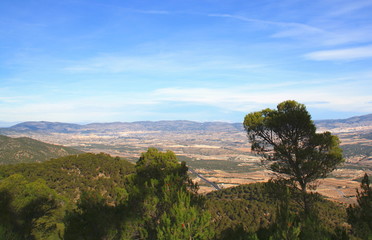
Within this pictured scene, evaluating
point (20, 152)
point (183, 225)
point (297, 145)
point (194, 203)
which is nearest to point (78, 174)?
point (194, 203)

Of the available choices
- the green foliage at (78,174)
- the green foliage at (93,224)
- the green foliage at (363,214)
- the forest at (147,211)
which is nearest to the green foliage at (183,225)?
the forest at (147,211)

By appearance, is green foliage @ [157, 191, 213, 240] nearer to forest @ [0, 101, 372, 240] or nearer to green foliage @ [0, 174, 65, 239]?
forest @ [0, 101, 372, 240]

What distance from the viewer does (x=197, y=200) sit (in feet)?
60.5

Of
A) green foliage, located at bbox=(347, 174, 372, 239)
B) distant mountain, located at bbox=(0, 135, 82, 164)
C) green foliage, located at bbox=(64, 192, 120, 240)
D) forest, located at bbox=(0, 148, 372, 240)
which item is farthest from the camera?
distant mountain, located at bbox=(0, 135, 82, 164)

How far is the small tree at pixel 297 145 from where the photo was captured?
17734mm

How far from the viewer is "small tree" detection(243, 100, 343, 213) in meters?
17.7

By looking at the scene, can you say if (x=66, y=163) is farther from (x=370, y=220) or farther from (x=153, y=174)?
(x=370, y=220)

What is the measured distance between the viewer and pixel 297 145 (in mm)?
18234

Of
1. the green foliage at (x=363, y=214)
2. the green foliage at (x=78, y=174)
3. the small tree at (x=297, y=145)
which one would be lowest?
the green foliage at (x=78, y=174)

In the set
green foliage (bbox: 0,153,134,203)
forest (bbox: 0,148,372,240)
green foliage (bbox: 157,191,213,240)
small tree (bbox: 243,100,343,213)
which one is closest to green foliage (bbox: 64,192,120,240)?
forest (bbox: 0,148,372,240)

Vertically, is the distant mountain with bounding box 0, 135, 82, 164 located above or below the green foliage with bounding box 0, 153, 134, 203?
below

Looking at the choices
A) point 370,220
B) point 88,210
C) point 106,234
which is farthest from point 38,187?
point 370,220

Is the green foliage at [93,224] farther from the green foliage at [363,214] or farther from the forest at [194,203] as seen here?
the green foliage at [363,214]

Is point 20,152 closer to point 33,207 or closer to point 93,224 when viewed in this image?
point 33,207
